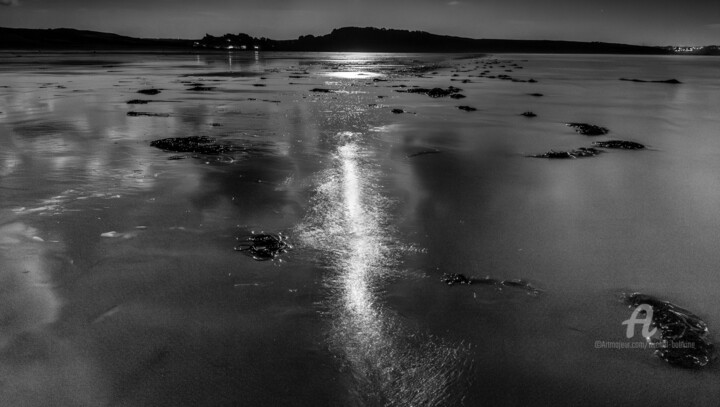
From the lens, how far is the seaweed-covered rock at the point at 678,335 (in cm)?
267

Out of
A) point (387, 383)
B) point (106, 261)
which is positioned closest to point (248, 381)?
point (387, 383)

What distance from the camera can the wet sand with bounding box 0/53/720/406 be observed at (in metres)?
2.46

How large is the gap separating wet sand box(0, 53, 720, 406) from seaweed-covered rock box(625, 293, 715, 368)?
0.09 m

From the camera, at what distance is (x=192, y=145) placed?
329 inches

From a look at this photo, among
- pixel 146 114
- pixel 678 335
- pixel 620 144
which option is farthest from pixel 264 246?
pixel 146 114

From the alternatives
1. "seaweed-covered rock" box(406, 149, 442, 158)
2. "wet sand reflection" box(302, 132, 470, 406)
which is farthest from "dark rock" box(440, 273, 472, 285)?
"seaweed-covered rock" box(406, 149, 442, 158)

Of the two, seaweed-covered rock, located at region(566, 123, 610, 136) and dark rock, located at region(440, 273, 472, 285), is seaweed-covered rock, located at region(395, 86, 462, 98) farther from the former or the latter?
dark rock, located at region(440, 273, 472, 285)

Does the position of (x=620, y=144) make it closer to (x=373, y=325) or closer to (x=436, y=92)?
(x=373, y=325)

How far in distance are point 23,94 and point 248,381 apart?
20190 millimetres

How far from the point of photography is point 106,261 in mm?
3762

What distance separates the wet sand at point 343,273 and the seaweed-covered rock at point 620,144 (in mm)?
570

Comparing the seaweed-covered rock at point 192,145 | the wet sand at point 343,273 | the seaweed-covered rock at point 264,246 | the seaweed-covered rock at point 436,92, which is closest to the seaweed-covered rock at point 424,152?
the wet sand at point 343,273

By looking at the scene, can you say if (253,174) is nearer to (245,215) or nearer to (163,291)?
(245,215)
